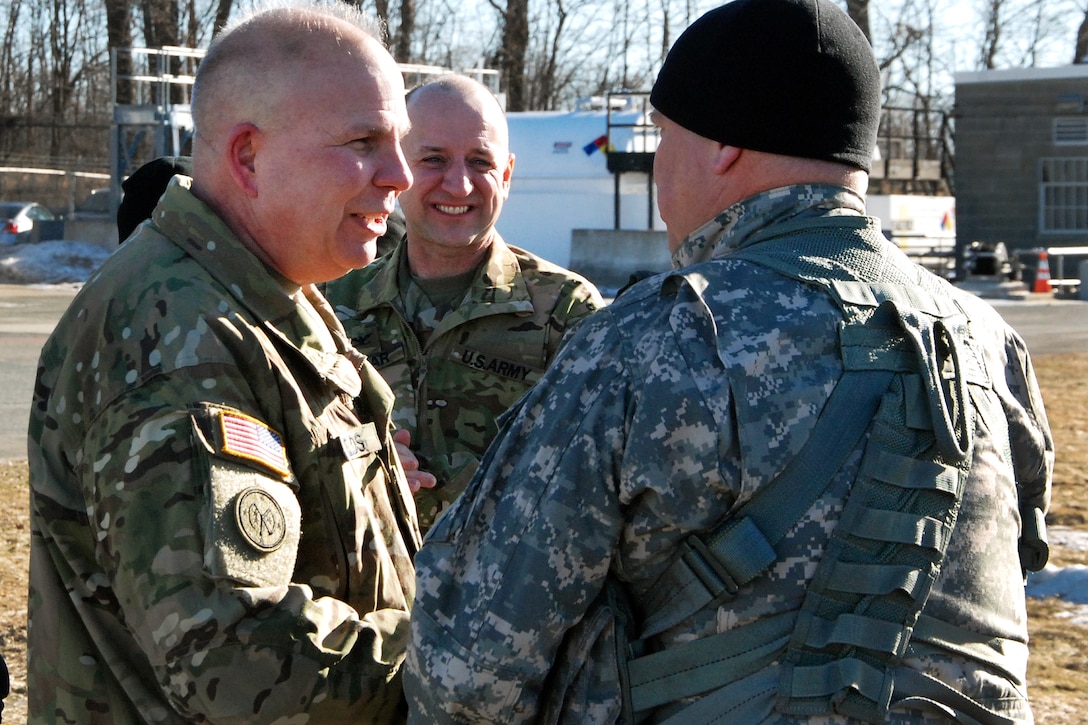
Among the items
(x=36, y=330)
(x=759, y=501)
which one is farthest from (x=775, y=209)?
(x=36, y=330)

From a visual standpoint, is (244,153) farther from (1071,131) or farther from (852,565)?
(1071,131)

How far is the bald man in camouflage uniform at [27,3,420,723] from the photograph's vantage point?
1952 mm

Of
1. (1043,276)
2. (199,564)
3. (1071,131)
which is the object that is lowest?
(1043,276)

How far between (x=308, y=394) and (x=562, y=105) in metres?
31.9

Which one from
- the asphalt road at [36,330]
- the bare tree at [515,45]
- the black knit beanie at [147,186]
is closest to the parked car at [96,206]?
the asphalt road at [36,330]

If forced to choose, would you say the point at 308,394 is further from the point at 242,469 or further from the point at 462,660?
the point at 462,660

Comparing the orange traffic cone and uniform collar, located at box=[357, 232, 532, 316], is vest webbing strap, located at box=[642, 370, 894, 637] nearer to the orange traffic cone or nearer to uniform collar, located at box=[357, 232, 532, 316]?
uniform collar, located at box=[357, 232, 532, 316]

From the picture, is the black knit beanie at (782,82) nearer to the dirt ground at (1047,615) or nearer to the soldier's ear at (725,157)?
the soldier's ear at (725,157)

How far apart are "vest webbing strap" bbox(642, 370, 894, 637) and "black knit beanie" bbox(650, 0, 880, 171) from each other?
15.5 inches

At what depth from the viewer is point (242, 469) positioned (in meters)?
2.00

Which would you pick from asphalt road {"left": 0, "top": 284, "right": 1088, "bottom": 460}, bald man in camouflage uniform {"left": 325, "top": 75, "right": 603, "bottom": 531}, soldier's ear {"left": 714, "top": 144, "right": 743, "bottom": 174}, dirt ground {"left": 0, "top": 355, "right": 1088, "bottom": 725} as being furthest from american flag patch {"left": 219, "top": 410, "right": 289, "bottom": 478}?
asphalt road {"left": 0, "top": 284, "right": 1088, "bottom": 460}

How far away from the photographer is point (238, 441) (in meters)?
2.00

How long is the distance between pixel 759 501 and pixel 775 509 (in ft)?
0.08

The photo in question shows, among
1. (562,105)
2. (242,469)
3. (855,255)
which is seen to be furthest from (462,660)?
(562,105)
